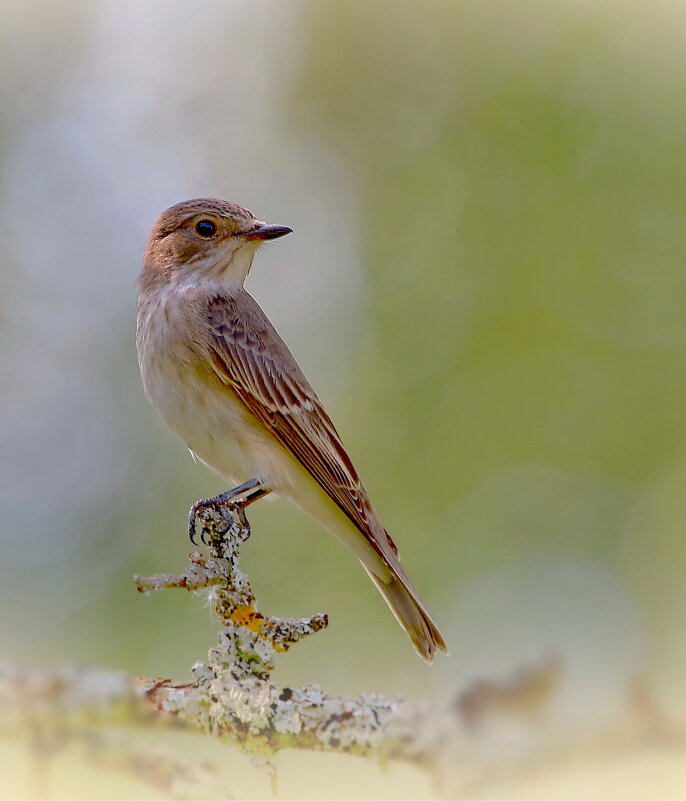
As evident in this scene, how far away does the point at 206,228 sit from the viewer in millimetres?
5922

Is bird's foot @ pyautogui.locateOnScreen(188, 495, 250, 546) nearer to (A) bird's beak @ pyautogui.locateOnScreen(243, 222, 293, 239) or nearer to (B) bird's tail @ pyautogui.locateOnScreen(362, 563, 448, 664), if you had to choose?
(B) bird's tail @ pyautogui.locateOnScreen(362, 563, 448, 664)

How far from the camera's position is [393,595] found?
5.34 metres

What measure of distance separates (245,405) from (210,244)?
1.08 m

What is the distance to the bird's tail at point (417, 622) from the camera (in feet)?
17.0

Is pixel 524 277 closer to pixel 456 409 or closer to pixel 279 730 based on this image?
pixel 456 409

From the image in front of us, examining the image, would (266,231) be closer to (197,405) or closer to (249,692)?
(197,405)

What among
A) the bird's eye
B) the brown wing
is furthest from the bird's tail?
the bird's eye

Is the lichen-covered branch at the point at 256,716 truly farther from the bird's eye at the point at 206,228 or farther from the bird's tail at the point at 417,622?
the bird's eye at the point at 206,228

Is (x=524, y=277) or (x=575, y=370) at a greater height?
(x=524, y=277)

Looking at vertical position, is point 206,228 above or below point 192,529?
above

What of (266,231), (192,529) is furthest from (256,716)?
(266,231)

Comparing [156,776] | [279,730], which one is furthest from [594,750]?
[156,776]

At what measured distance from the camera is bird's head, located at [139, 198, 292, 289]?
5.85 metres

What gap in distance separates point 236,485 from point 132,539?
221cm
